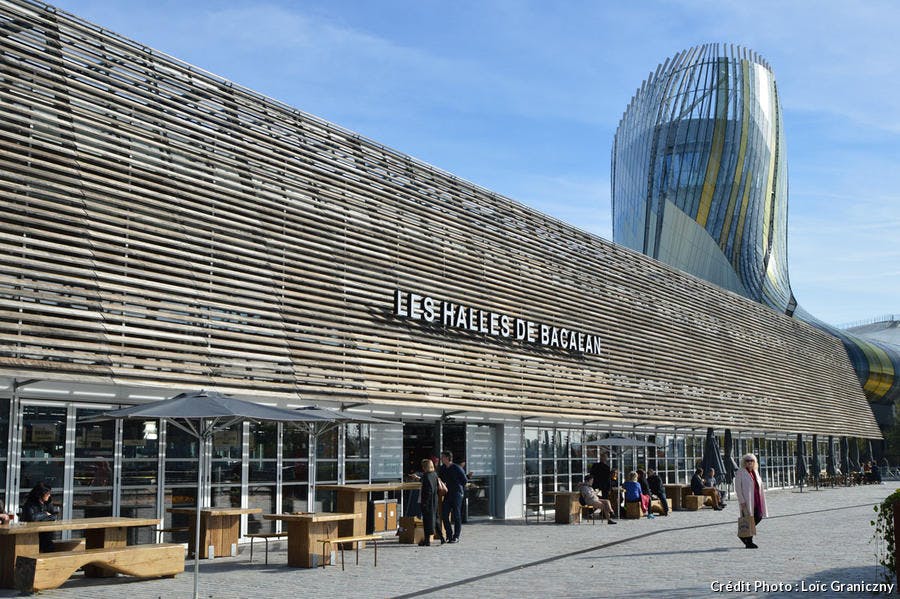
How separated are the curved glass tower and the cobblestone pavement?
55.4 meters

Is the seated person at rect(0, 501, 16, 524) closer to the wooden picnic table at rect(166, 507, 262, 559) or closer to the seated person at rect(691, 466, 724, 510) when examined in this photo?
the wooden picnic table at rect(166, 507, 262, 559)

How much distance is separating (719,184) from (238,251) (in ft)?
205

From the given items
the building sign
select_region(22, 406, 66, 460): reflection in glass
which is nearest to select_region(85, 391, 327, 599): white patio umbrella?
select_region(22, 406, 66, 460): reflection in glass

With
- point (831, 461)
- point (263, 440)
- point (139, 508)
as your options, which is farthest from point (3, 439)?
point (831, 461)

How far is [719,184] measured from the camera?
73.6 metres

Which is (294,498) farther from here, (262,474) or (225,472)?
(225,472)

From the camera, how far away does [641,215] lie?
77.4 m

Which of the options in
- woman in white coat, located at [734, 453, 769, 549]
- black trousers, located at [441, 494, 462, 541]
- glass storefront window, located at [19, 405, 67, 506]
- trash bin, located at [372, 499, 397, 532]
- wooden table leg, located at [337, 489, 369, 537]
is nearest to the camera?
glass storefront window, located at [19, 405, 67, 506]

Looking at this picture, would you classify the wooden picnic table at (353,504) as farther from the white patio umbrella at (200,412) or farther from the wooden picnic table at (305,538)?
the white patio umbrella at (200,412)

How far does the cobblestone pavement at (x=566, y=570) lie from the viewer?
11.0 meters

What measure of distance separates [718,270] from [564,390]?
163ft

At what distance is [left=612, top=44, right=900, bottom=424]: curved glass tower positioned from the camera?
72125mm

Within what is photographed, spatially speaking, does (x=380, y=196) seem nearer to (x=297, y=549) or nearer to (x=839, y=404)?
(x=297, y=549)

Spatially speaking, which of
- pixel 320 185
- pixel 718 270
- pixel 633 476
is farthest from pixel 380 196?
pixel 718 270
